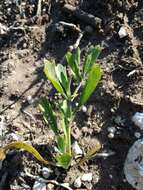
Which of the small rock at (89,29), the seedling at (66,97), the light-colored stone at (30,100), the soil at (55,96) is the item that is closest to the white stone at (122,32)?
the soil at (55,96)

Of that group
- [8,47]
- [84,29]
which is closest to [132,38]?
[84,29]

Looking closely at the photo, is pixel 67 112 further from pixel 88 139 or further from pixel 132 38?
pixel 132 38

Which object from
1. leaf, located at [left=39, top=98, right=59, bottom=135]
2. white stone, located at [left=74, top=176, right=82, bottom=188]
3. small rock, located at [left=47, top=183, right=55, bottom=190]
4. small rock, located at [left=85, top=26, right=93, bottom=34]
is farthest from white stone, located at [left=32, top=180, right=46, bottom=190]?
small rock, located at [left=85, top=26, right=93, bottom=34]

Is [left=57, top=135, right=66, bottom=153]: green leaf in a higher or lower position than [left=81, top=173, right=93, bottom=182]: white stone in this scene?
higher

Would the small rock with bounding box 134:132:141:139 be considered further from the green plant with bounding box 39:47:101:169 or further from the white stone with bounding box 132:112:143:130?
the green plant with bounding box 39:47:101:169

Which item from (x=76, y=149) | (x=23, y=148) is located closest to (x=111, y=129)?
(x=76, y=149)
